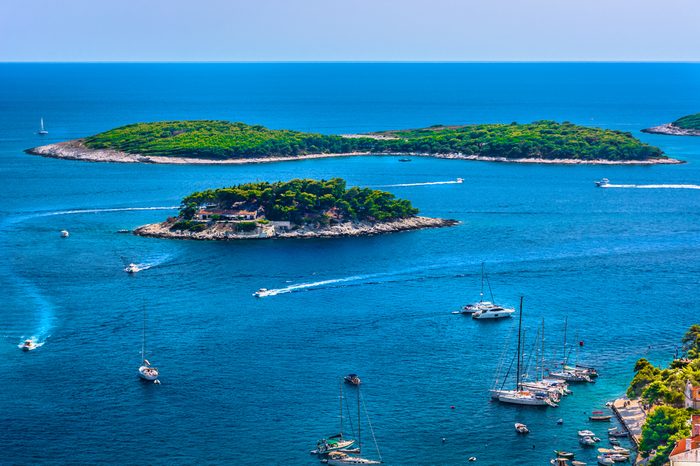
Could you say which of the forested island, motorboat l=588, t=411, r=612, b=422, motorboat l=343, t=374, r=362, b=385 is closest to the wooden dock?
motorboat l=588, t=411, r=612, b=422

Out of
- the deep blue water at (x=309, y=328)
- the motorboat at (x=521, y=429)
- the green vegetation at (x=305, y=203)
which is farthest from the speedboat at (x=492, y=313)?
the green vegetation at (x=305, y=203)

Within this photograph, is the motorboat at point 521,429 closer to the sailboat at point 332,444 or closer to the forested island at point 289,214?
the sailboat at point 332,444

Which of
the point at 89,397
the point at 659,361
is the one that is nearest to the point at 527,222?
the point at 659,361

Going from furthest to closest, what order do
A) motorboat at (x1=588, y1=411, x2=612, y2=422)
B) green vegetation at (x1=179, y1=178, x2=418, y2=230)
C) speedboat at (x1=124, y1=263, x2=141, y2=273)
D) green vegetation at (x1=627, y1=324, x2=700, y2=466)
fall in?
green vegetation at (x1=179, y1=178, x2=418, y2=230) → speedboat at (x1=124, y1=263, x2=141, y2=273) → motorboat at (x1=588, y1=411, x2=612, y2=422) → green vegetation at (x1=627, y1=324, x2=700, y2=466)

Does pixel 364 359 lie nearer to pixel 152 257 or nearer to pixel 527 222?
pixel 152 257

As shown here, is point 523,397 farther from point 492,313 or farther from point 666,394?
point 492,313

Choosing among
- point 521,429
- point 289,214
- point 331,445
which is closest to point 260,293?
point 289,214

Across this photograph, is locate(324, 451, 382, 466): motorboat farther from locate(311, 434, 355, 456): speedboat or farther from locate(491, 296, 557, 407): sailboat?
locate(491, 296, 557, 407): sailboat
